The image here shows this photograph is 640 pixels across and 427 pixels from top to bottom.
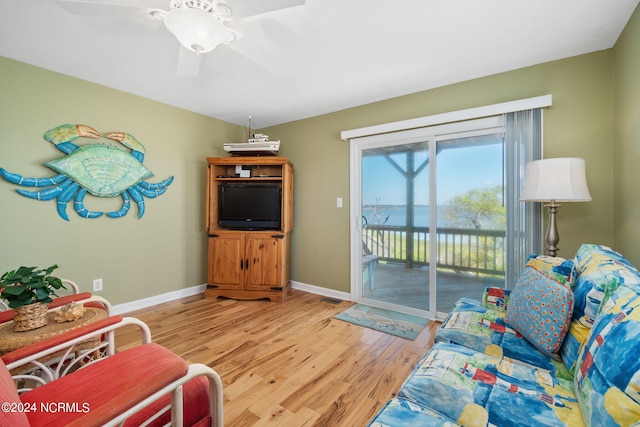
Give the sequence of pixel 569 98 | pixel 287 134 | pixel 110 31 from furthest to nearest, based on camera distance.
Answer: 1. pixel 287 134
2. pixel 569 98
3. pixel 110 31

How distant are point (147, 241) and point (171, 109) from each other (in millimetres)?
1633

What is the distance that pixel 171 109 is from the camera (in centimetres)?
329

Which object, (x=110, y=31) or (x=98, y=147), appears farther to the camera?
(x=98, y=147)

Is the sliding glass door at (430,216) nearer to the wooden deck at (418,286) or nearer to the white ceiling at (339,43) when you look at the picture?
the wooden deck at (418,286)

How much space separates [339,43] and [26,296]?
8.27 feet

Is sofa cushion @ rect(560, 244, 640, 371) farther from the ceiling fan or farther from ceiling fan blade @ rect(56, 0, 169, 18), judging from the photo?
ceiling fan blade @ rect(56, 0, 169, 18)

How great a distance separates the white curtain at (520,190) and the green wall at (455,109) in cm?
10

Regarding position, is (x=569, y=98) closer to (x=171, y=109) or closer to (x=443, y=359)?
(x=443, y=359)

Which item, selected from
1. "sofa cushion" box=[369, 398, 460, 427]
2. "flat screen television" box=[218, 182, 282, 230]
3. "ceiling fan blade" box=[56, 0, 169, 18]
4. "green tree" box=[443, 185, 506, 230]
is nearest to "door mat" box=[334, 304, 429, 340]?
"green tree" box=[443, 185, 506, 230]

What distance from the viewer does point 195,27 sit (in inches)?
56.9

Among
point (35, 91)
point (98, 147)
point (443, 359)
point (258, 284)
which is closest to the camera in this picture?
point (443, 359)

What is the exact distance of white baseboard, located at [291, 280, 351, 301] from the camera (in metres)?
3.40

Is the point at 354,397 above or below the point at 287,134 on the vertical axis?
below

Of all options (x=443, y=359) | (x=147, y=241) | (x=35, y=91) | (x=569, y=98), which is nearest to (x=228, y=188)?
(x=147, y=241)
